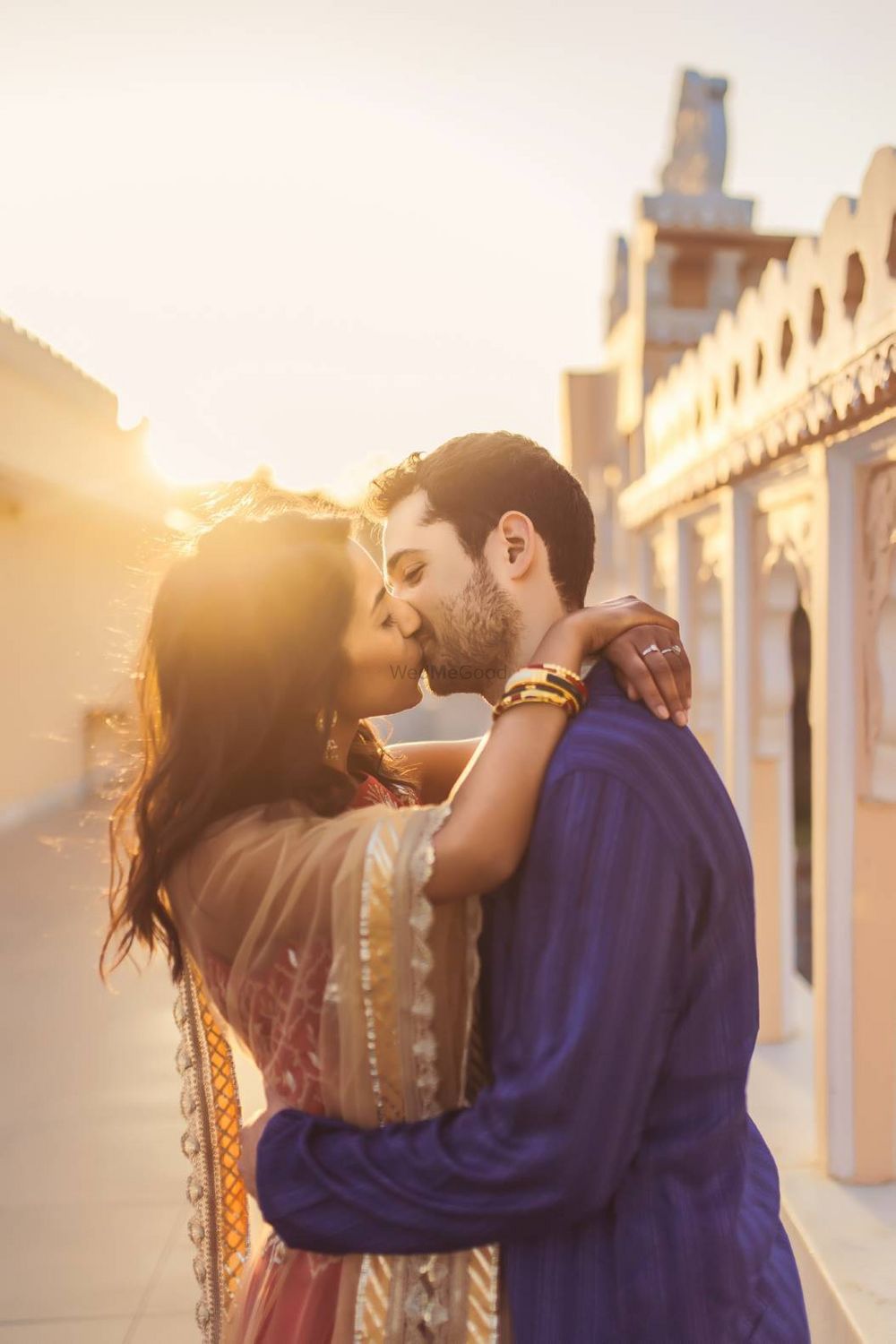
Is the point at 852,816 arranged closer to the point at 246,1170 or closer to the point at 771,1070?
the point at 771,1070

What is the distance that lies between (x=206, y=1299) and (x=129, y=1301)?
161cm

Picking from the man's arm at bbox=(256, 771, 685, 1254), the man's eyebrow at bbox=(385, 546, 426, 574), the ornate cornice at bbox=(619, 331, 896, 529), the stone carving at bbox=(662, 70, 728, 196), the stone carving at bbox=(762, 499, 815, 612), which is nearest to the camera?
the man's arm at bbox=(256, 771, 685, 1254)

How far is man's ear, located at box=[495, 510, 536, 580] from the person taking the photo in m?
1.57

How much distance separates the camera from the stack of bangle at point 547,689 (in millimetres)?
1255

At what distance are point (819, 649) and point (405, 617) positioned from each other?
2.09m

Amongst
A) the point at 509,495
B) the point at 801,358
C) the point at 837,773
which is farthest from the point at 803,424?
the point at 509,495

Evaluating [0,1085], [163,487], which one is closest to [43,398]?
[163,487]

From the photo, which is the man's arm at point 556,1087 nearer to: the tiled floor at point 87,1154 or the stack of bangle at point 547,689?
the stack of bangle at point 547,689

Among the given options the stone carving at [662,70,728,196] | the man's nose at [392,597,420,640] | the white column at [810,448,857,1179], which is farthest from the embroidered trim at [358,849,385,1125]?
the stone carving at [662,70,728,196]

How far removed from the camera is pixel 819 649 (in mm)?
3258

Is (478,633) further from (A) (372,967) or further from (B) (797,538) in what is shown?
(B) (797,538)

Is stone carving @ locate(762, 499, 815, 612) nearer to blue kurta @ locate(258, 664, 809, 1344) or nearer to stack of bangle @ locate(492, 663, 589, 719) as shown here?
stack of bangle @ locate(492, 663, 589, 719)

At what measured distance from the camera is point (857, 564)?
3.15 meters

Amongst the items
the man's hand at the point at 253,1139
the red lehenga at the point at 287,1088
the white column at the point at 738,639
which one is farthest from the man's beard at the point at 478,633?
the white column at the point at 738,639
